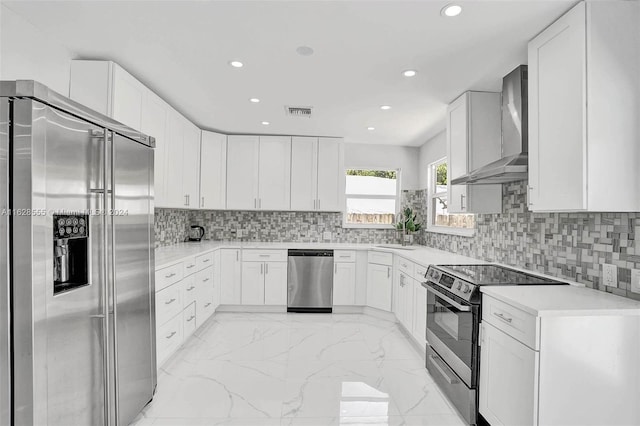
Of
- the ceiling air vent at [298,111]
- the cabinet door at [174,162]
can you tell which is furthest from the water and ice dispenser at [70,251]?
the ceiling air vent at [298,111]

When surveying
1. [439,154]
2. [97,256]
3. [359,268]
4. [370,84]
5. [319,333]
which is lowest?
[319,333]

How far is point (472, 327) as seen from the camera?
6.90 ft

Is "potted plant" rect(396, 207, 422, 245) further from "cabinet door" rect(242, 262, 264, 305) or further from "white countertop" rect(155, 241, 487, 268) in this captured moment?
"cabinet door" rect(242, 262, 264, 305)

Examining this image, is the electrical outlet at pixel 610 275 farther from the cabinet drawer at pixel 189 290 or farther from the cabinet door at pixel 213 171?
the cabinet door at pixel 213 171

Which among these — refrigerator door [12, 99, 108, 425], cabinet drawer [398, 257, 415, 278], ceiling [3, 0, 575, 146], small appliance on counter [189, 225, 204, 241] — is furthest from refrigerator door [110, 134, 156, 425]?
small appliance on counter [189, 225, 204, 241]

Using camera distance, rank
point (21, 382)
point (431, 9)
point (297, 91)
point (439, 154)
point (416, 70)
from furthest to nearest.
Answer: point (439, 154)
point (297, 91)
point (416, 70)
point (431, 9)
point (21, 382)

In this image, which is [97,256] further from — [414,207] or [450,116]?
[414,207]

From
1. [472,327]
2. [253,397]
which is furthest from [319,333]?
[472,327]

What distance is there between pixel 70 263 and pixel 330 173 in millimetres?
3494

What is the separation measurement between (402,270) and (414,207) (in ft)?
5.25

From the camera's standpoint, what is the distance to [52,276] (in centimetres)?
140

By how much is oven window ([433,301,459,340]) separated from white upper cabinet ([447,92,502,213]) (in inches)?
39.0

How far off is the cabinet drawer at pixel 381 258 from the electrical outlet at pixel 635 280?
8.14 feet

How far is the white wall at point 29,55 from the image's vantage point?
1877mm
